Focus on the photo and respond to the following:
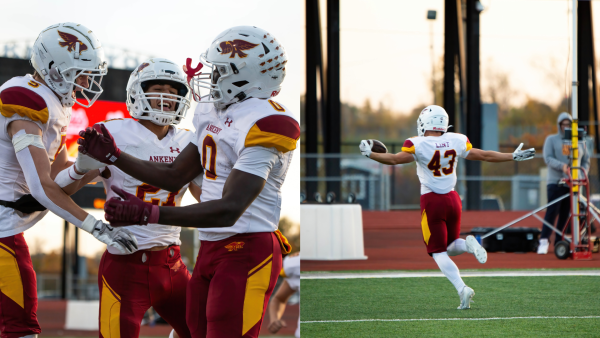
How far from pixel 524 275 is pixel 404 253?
143 cm

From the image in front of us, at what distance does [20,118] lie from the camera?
7.11ft

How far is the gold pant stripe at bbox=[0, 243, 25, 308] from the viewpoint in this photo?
2199 millimetres

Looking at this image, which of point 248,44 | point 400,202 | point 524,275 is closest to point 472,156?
point 524,275

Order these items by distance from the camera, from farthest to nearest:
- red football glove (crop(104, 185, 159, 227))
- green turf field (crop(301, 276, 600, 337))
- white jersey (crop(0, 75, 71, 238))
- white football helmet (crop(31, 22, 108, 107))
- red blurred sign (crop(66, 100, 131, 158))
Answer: red blurred sign (crop(66, 100, 131, 158)), green turf field (crop(301, 276, 600, 337)), white football helmet (crop(31, 22, 108, 107)), white jersey (crop(0, 75, 71, 238)), red football glove (crop(104, 185, 159, 227))

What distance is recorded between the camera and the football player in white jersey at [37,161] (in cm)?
212

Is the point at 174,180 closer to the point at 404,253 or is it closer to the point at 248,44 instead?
the point at 248,44

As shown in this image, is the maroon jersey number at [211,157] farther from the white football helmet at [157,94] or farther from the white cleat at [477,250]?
the white cleat at [477,250]

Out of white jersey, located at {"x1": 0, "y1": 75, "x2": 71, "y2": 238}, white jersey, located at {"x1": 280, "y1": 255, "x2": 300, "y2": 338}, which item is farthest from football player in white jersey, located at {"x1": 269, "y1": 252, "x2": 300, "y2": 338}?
white jersey, located at {"x1": 0, "y1": 75, "x2": 71, "y2": 238}

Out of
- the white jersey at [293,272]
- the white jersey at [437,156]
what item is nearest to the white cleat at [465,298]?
the white jersey at [437,156]

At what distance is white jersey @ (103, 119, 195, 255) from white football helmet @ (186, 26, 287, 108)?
40cm

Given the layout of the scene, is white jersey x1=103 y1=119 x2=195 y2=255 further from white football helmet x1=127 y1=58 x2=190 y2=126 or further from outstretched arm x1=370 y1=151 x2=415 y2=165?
outstretched arm x1=370 y1=151 x2=415 y2=165

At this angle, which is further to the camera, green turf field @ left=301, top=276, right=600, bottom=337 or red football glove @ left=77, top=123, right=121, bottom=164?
green turf field @ left=301, top=276, right=600, bottom=337

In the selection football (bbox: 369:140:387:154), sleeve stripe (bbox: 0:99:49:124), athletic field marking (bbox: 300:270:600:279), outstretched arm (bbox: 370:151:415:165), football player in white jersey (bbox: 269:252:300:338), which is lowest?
athletic field marking (bbox: 300:270:600:279)

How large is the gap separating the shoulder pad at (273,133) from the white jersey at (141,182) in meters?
0.57
